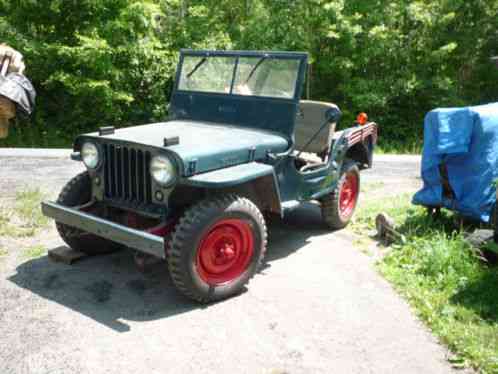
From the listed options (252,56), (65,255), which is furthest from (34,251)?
(252,56)

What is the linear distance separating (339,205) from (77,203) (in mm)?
2655

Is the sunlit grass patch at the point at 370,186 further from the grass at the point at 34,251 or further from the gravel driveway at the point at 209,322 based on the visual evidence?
the grass at the point at 34,251

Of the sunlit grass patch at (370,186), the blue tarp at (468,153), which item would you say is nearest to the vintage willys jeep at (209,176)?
the blue tarp at (468,153)

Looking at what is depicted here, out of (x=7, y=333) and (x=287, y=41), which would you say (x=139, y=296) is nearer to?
(x=7, y=333)

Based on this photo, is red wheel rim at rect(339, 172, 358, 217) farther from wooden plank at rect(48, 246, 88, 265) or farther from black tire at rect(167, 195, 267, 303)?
wooden plank at rect(48, 246, 88, 265)

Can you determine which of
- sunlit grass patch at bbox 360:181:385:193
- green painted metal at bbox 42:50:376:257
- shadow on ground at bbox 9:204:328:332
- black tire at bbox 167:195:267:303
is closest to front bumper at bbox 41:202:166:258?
green painted metal at bbox 42:50:376:257

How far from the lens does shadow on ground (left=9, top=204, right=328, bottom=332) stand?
13.2 ft

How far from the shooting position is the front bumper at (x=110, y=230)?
3.81 m

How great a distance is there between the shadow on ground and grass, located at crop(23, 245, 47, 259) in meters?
0.10

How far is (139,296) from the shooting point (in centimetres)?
428

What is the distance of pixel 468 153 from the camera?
535cm

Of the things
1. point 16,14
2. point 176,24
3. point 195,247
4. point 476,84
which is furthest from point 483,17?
point 195,247

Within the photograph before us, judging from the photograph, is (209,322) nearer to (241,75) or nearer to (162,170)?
(162,170)

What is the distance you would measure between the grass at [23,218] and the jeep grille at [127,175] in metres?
1.45
